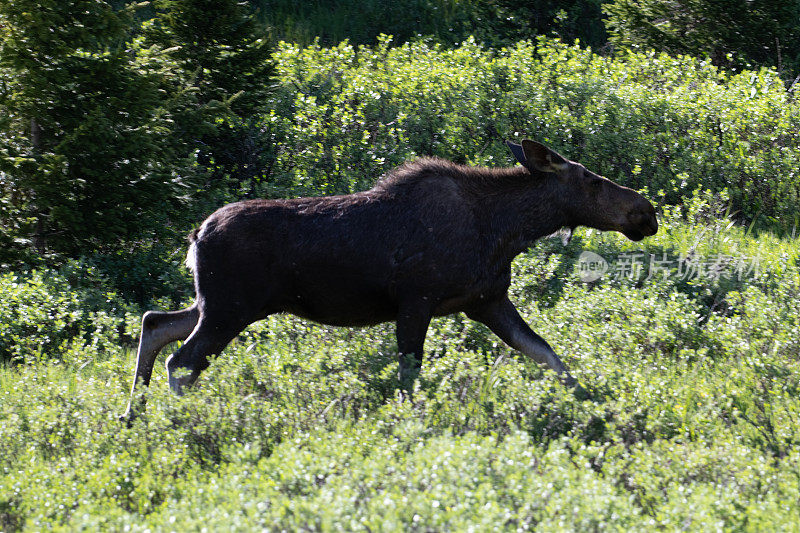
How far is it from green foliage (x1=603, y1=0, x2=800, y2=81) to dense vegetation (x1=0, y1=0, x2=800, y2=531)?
2.3 inches

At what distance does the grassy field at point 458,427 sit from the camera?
5.23 meters

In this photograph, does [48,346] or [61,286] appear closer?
[48,346]

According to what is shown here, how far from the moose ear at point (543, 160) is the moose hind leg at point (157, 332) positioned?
305 centimetres

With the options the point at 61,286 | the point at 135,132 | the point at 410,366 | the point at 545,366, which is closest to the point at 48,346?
the point at 61,286

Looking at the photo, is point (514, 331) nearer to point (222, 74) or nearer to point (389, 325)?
point (389, 325)

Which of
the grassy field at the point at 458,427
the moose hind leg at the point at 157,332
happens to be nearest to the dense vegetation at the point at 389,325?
the grassy field at the point at 458,427

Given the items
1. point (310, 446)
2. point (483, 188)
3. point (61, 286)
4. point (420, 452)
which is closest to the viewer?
point (420, 452)

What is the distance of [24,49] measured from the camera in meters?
10.7

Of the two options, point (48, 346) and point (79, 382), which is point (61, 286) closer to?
point (48, 346)

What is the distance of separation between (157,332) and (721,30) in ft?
41.8

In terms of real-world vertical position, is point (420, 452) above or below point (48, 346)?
above

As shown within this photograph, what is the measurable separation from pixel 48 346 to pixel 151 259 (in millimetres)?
2065

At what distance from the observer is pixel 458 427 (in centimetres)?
686

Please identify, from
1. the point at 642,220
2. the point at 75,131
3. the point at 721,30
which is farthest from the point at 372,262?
the point at 721,30
